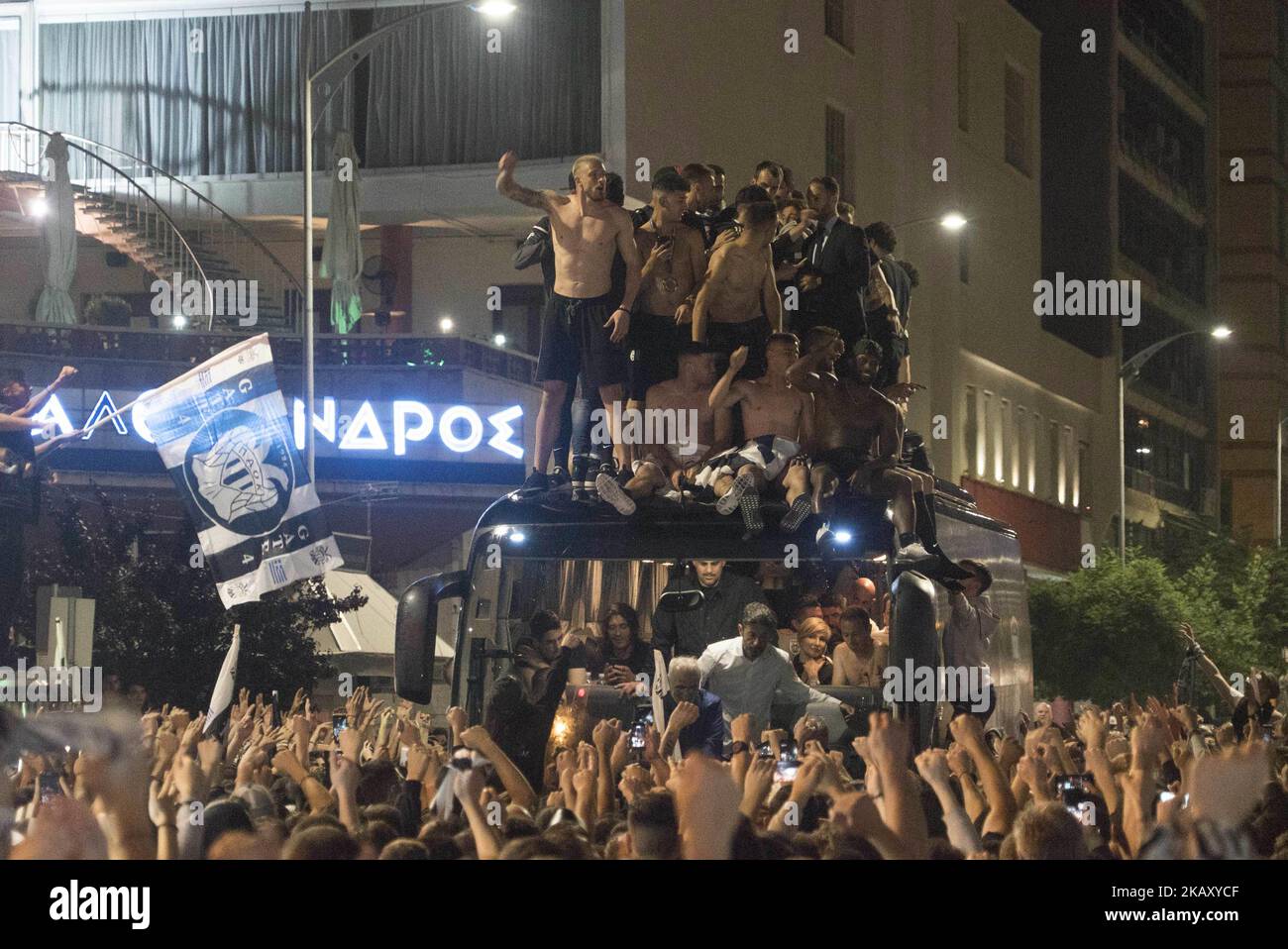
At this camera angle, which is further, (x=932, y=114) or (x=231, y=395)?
(x=932, y=114)

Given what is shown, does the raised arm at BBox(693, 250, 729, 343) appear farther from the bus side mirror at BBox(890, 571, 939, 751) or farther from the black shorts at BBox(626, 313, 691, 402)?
the bus side mirror at BBox(890, 571, 939, 751)

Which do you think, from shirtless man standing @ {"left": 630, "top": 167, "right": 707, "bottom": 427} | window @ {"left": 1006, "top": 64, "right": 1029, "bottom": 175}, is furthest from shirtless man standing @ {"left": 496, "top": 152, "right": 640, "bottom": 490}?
window @ {"left": 1006, "top": 64, "right": 1029, "bottom": 175}

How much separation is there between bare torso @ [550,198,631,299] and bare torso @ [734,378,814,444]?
36.6 inches

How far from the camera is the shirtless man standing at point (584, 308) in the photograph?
41.1ft

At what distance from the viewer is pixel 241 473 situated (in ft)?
57.5

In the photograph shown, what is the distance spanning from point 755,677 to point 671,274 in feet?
7.55

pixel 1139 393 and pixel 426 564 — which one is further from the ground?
pixel 1139 393

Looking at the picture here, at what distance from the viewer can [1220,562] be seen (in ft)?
170

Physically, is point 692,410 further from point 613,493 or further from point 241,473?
point 241,473

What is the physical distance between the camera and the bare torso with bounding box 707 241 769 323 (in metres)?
12.8

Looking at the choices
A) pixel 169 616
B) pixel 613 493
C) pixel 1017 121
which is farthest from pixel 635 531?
pixel 1017 121
